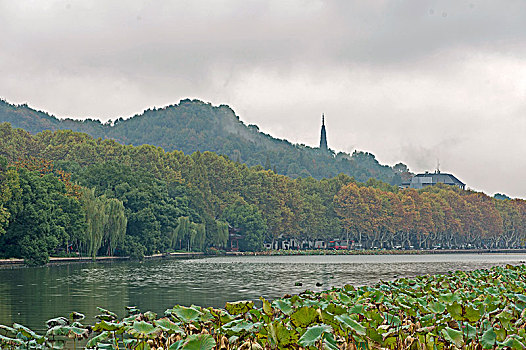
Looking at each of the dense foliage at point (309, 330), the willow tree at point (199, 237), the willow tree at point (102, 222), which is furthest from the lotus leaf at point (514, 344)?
the willow tree at point (199, 237)

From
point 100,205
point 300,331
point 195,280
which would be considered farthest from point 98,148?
point 300,331

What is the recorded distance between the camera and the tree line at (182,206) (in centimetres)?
4588

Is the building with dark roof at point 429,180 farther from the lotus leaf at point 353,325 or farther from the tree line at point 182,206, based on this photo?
the lotus leaf at point 353,325

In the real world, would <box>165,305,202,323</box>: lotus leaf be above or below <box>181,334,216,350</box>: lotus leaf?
above

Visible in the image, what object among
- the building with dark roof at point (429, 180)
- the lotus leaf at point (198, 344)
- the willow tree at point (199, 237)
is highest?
the building with dark roof at point (429, 180)

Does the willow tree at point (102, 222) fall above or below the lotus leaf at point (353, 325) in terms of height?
above

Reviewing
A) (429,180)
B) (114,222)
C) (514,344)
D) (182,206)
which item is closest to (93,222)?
(114,222)

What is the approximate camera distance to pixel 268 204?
92.9 m

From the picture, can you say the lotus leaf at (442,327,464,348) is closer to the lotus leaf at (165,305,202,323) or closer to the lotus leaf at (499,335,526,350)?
the lotus leaf at (499,335,526,350)

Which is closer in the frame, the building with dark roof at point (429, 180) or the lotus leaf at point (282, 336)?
the lotus leaf at point (282, 336)

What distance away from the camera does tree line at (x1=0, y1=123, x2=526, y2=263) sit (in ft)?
151

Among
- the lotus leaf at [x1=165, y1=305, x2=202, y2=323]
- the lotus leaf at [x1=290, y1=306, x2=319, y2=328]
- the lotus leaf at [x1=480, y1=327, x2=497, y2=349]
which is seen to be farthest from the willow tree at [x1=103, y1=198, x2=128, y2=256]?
the lotus leaf at [x1=480, y1=327, x2=497, y2=349]

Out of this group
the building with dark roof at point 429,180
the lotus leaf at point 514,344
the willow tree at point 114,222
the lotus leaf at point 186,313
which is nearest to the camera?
the lotus leaf at point 514,344

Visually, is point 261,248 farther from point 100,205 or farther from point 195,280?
point 195,280
